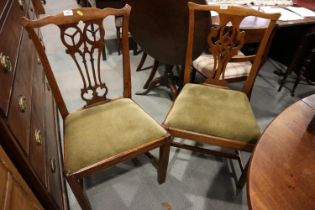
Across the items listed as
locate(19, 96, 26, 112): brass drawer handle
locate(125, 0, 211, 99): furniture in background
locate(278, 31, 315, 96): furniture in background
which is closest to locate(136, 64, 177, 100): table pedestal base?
locate(125, 0, 211, 99): furniture in background

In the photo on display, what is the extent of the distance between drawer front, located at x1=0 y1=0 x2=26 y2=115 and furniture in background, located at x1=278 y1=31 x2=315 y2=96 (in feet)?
7.04

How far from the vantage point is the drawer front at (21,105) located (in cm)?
75

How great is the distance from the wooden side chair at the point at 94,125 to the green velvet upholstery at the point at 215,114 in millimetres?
164

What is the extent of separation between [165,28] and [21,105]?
1.09 m

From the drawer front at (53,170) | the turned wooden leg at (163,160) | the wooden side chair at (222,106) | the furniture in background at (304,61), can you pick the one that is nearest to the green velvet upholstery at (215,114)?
the wooden side chair at (222,106)

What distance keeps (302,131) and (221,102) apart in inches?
24.5

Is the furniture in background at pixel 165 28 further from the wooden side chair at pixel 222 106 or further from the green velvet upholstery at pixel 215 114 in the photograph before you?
the green velvet upholstery at pixel 215 114

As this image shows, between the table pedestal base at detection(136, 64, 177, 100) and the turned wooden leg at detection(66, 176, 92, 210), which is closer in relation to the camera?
the turned wooden leg at detection(66, 176, 92, 210)

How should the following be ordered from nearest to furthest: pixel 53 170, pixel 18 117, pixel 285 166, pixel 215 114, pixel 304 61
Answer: pixel 285 166 < pixel 18 117 < pixel 53 170 < pixel 215 114 < pixel 304 61

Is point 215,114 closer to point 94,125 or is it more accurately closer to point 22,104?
point 94,125

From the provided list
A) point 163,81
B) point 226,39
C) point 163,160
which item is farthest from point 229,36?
point 163,81

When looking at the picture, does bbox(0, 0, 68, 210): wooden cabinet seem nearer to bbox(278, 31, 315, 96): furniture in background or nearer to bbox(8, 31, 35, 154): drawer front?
bbox(8, 31, 35, 154): drawer front

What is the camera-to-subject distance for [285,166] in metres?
0.63

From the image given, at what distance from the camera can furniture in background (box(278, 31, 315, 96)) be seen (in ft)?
6.58
